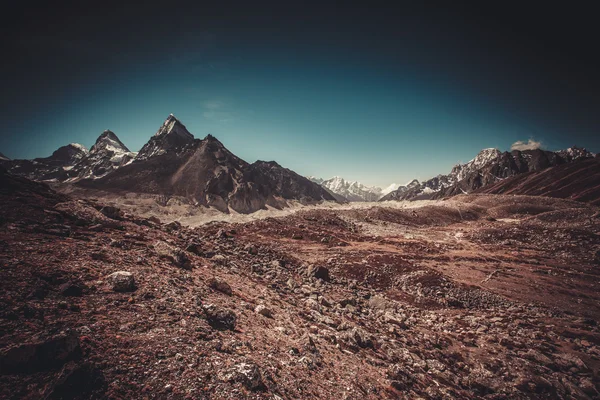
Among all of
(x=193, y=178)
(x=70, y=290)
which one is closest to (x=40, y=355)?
(x=70, y=290)

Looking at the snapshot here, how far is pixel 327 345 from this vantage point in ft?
36.6

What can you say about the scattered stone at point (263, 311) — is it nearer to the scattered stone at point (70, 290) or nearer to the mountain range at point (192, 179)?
the scattered stone at point (70, 290)

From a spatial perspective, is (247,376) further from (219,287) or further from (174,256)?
(174,256)

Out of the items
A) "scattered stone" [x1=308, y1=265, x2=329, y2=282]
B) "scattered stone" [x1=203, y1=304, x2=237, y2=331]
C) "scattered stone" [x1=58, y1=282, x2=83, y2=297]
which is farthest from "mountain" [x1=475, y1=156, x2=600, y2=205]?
"scattered stone" [x1=58, y1=282, x2=83, y2=297]

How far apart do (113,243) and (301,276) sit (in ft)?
50.7

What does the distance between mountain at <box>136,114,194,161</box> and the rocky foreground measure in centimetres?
19092

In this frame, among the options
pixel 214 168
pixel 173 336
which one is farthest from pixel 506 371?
pixel 214 168

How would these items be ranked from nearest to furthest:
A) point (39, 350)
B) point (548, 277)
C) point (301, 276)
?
point (39, 350) < point (301, 276) < point (548, 277)

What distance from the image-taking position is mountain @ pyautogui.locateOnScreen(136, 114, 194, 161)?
18275cm

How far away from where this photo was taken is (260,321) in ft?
36.4

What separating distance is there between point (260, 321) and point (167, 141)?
21447cm

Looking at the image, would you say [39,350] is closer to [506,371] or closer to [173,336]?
[173,336]

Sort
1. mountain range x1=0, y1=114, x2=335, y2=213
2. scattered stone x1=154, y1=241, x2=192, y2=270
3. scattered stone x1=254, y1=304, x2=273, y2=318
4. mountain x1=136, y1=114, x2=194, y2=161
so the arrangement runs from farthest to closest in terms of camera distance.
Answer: mountain x1=136, y1=114, x2=194, y2=161 < mountain range x1=0, y1=114, x2=335, y2=213 < scattered stone x1=154, y1=241, x2=192, y2=270 < scattered stone x1=254, y1=304, x2=273, y2=318

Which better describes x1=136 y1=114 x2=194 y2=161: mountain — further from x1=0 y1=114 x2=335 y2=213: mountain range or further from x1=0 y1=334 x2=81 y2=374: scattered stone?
x1=0 y1=334 x2=81 y2=374: scattered stone
